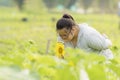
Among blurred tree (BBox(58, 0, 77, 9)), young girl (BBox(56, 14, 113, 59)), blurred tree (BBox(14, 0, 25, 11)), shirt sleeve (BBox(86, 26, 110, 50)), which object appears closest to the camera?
young girl (BBox(56, 14, 113, 59))

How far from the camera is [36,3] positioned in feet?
185

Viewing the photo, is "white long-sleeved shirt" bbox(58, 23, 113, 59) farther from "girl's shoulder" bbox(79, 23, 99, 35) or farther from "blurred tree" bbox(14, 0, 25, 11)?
"blurred tree" bbox(14, 0, 25, 11)

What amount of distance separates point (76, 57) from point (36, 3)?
180 feet

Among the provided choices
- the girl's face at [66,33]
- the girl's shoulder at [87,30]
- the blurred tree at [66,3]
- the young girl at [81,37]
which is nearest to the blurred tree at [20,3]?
the blurred tree at [66,3]

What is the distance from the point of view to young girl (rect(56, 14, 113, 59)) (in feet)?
14.9

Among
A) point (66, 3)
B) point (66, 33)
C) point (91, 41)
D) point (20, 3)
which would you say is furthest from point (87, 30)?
point (66, 3)

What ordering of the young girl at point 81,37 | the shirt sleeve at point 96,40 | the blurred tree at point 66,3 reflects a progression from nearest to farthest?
1. the young girl at point 81,37
2. the shirt sleeve at point 96,40
3. the blurred tree at point 66,3

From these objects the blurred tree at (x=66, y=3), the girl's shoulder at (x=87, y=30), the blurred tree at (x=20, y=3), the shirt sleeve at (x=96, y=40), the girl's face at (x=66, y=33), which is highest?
the blurred tree at (x=66, y=3)

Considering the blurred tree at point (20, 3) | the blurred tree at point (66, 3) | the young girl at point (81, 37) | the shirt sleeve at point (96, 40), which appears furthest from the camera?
the blurred tree at point (66, 3)

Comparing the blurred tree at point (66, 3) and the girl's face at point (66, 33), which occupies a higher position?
the blurred tree at point (66, 3)

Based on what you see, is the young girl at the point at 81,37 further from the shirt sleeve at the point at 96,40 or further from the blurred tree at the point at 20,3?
the blurred tree at the point at 20,3

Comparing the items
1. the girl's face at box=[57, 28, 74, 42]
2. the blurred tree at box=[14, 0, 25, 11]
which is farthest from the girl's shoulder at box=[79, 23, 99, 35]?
the blurred tree at box=[14, 0, 25, 11]

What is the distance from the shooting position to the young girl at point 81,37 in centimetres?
454

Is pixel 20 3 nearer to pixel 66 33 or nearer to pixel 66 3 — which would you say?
pixel 66 3
